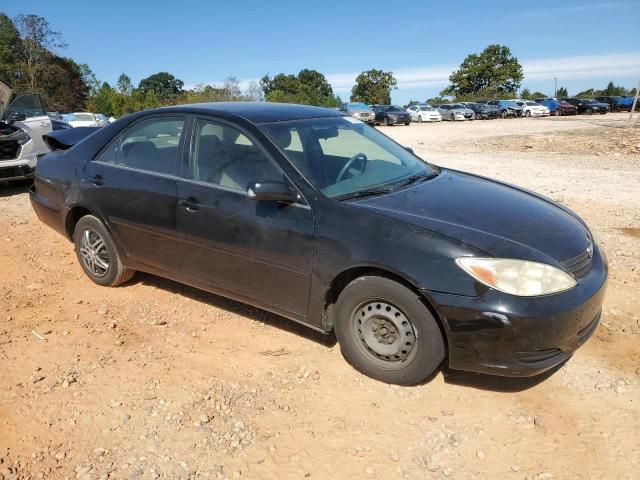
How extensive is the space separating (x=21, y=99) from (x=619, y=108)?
4991 cm

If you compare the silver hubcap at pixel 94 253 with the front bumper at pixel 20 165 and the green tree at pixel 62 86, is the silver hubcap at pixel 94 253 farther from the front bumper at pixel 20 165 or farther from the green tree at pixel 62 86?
the green tree at pixel 62 86

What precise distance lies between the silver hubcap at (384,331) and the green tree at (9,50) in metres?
52.4

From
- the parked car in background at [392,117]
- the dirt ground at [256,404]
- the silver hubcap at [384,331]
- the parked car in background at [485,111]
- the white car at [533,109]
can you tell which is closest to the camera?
the dirt ground at [256,404]

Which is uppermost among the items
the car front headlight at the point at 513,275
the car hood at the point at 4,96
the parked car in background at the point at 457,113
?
the car hood at the point at 4,96

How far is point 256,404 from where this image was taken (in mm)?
2939

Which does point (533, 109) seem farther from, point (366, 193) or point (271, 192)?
point (271, 192)

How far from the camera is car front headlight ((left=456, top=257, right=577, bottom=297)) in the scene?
2.62 meters

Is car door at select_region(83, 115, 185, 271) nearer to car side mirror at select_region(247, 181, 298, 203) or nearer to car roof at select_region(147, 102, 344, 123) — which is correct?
car roof at select_region(147, 102, 344, 123)

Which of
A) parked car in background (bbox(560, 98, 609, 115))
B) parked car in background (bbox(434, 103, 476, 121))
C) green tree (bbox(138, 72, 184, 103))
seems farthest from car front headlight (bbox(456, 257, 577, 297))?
green tree (bbox(138, 72, 184, 103))

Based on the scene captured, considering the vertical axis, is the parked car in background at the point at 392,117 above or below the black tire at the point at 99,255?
above

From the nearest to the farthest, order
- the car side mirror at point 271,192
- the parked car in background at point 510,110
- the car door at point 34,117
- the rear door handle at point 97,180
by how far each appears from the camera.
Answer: the car side mirror at point 271,192, the rear door handle at point 97,180, the car door at point 34,117, the parked car in background at point 510,110

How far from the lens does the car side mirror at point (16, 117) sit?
8883 mm

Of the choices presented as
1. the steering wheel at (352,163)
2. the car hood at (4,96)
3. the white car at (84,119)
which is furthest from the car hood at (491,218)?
the white car at (84,119)

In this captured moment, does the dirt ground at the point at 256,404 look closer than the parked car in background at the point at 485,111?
Yes
